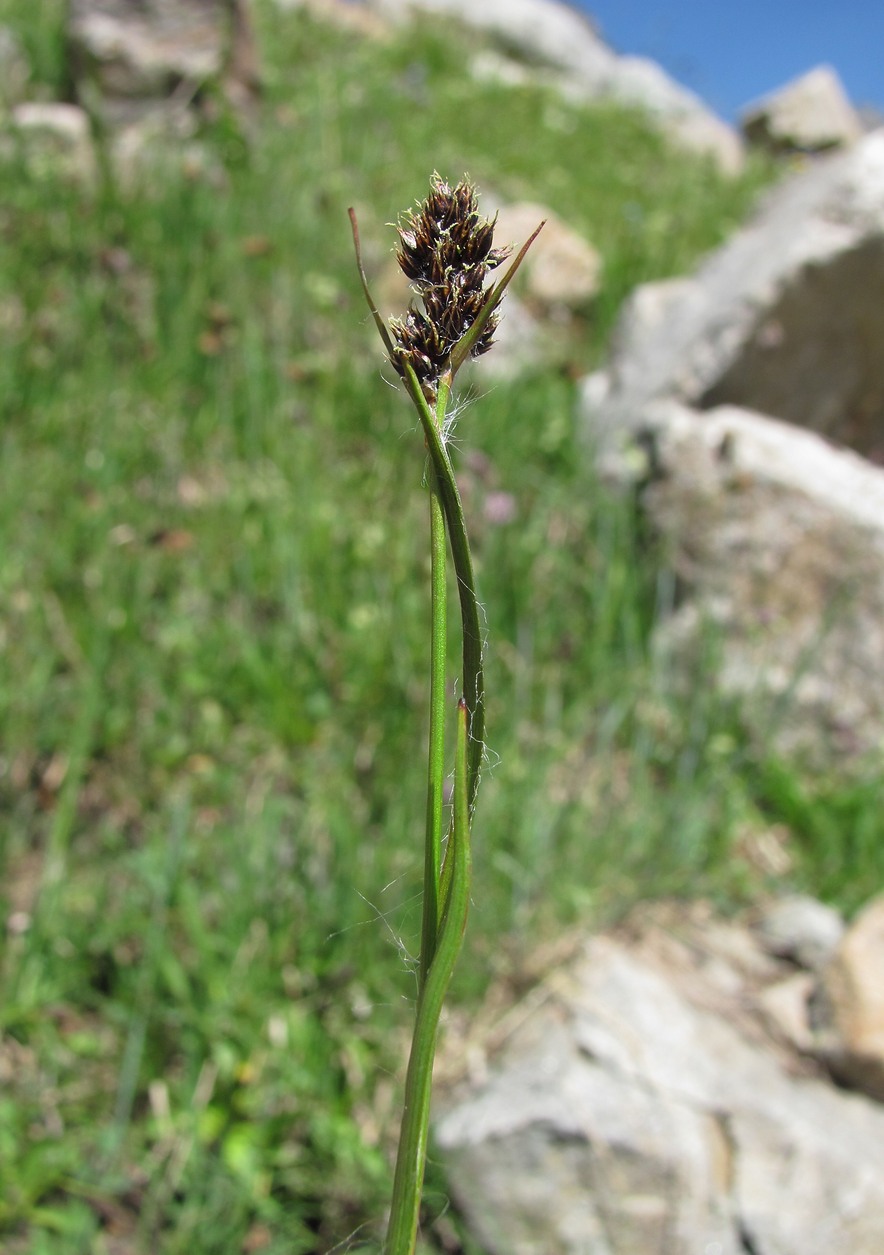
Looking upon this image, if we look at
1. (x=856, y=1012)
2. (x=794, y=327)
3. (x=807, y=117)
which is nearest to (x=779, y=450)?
(x=794, y=327)

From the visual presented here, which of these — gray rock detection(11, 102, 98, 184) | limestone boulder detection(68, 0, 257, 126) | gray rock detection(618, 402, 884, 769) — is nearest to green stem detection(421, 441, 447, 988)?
gray rock detection(618, 402, 884, 769)

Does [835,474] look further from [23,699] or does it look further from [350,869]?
[23,699]

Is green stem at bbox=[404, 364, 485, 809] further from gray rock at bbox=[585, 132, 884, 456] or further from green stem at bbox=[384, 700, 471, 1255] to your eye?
gray rock at bbox=[585, 132, 884, 456]

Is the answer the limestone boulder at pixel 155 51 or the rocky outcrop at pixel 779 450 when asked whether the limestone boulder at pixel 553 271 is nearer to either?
the rocky outcrop at pixel 779 450

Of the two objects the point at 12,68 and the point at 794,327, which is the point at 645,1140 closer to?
the point at 794,327

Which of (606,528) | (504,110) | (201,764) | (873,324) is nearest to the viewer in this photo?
(201,764)

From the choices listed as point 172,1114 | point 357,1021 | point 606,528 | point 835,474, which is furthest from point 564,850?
point 835,474
